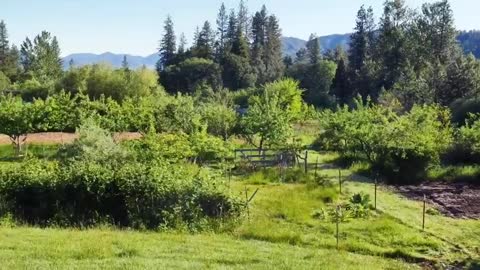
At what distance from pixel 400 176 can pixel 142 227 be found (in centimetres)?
1241

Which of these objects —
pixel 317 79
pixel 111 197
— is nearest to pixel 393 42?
pixel 317 79

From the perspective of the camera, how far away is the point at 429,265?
424 inches

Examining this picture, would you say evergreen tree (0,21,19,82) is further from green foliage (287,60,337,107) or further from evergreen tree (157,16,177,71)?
green foliage (287,60,337,107)

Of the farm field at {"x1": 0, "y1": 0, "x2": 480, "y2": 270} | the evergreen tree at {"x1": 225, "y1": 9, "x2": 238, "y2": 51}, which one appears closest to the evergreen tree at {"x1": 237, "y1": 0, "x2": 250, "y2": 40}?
the evergreen tree at {"x1": 225, "y1": 9, "x2": 238, "y2": 51}

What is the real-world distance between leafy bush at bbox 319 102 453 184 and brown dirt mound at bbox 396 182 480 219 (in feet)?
4.32

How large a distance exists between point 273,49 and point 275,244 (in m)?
78.5

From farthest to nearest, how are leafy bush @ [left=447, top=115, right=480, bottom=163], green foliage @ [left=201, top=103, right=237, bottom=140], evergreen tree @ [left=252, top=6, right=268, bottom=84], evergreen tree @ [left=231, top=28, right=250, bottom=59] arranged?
evergreen tree @ [left=252, top=6, right=268, bottom=84]
evergreen tree @ [left=231, top=28, right=250, bottom=59]
green foliage @ [left=201, top=103, right=237, bottom=140]
leafy bush @ [left=447, top=115, right=480, bottom=163]

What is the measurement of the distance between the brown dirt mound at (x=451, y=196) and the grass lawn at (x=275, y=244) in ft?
3.23

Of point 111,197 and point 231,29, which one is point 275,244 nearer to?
point 111,197

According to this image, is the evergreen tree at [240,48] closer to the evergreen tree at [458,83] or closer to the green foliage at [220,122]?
the evergreen tree at [458,83]

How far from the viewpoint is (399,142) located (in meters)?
21.6

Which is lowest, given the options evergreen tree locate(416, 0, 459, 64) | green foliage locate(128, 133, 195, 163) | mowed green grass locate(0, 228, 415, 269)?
mowed green grass locate(0, 228, 415, 269)

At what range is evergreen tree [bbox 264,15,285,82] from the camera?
79.7m

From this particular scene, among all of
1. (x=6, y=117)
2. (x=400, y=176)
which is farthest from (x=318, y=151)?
(x=6, y=117)
